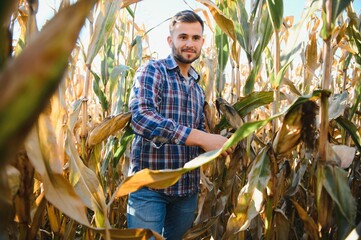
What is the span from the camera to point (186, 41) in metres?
1.48

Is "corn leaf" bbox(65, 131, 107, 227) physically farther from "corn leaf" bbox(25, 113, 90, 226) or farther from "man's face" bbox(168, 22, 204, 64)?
Answer: "man's face" bbox(168, 22, 204, 64)

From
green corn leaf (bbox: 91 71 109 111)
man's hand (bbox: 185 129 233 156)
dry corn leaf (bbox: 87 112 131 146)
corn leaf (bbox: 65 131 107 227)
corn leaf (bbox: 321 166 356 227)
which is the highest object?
green corn leaf (bbox: 91 71 109 111)

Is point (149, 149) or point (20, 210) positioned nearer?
point (20, 210)

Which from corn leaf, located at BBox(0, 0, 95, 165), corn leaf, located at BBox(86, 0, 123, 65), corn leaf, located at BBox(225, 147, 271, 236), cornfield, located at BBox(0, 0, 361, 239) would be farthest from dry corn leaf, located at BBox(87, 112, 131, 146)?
corn leaf, located at BBox(0, 0, 95, 165)

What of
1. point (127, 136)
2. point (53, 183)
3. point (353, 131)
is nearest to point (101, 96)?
point (127, 136)

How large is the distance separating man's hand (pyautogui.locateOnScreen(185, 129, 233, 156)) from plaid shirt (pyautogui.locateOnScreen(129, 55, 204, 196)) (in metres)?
0.05

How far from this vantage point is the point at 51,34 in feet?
0.56

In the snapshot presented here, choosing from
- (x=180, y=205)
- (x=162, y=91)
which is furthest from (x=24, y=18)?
(x=180, y=205)

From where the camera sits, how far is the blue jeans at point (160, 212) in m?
1.37

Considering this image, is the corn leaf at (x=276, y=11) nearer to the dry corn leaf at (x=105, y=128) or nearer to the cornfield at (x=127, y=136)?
the cornfield at (x=127, y=136)

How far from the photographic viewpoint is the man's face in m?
1.47

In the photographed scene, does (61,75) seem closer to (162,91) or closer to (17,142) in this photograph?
(17,142)

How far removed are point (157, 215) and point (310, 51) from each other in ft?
3.36

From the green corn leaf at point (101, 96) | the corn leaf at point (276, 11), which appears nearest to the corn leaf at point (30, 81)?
the corn leaf at point (276, 11)
